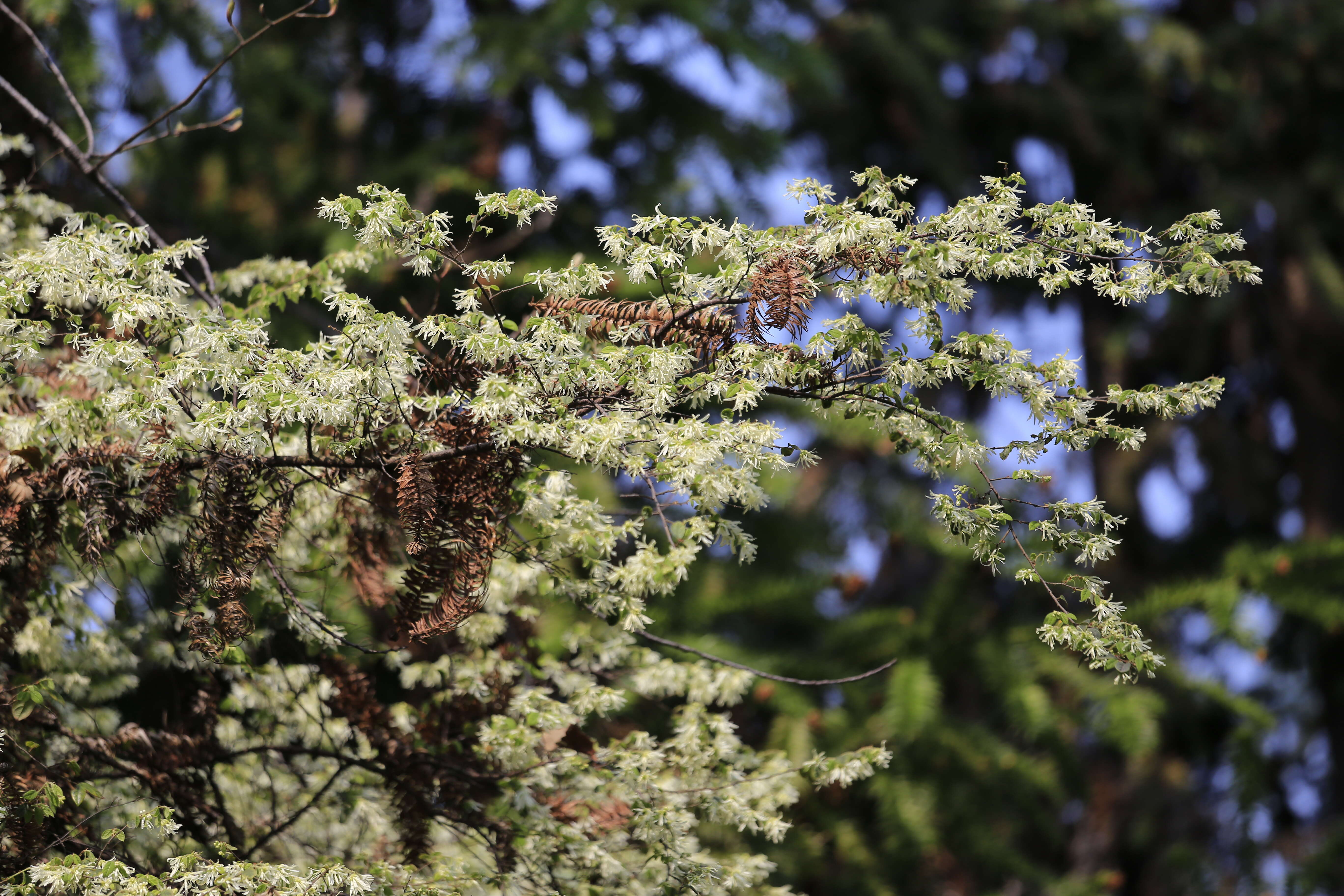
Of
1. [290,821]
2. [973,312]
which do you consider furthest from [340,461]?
[973,312]

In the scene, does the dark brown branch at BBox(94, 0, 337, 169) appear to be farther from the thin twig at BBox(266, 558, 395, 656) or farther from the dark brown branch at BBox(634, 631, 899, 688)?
the dark brown branch at BBox(634, 631, 899, 688)

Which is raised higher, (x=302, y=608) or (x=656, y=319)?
(x=656, y=319)

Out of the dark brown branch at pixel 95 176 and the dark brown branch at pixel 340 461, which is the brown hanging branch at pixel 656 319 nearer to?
the dark brown branch at pixel 340 461

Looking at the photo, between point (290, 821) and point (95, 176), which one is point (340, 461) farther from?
point (95, 176)

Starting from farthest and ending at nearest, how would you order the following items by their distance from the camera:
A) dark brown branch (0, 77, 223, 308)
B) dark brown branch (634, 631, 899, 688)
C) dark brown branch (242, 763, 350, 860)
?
dark brown branch (0, 77, 223, 308) → dark brown branch (242, 763, 350, 860) → dark brown branch (634, 631, 899, 688)

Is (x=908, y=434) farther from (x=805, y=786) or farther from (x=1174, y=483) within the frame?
(x=1174, y=483)

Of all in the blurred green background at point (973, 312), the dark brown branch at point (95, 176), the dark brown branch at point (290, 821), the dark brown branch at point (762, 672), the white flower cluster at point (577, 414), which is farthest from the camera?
the blurred green background at point (973, 312)

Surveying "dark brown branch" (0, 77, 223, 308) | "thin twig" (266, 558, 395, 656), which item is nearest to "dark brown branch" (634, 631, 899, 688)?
"thin twig" (266, 558, 395, 656)

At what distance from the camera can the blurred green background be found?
5.40 meters

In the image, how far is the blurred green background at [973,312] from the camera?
540cm

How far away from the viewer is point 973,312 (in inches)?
347

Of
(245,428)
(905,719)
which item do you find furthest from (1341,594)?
(245,428)

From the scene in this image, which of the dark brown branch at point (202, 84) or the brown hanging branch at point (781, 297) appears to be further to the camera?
the dark brown branch at point (202, 84)

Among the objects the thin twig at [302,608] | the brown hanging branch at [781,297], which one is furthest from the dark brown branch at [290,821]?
the brown hanging branch at [781,297]
